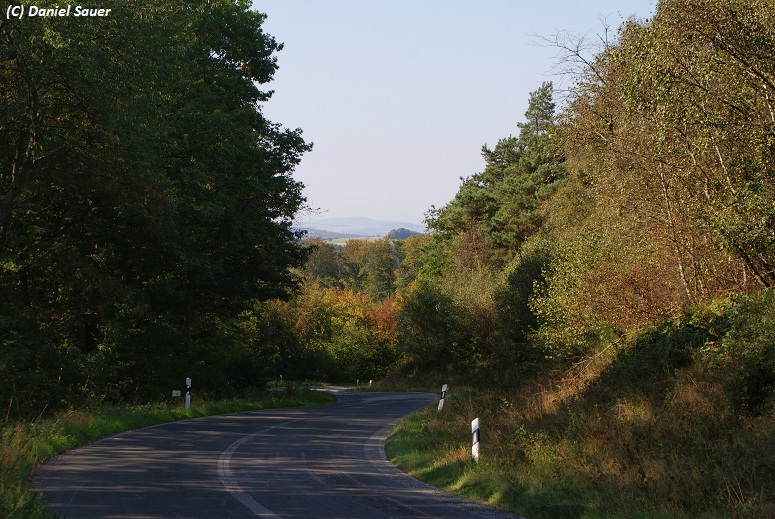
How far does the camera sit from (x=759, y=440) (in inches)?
391

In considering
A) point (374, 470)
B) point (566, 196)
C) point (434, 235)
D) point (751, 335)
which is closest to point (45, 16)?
point (374, 470)

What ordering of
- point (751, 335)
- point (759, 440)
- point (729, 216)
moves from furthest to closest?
point (729, 216) < point (751, 335) < point (759, 440)

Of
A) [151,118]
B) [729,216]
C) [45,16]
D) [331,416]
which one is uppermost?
[45,16]

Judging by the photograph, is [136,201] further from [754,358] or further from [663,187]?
[754,358]

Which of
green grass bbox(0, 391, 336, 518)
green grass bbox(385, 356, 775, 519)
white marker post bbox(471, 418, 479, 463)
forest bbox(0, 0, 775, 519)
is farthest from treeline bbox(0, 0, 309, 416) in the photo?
green grass bbox(385, 356, 775, 519)

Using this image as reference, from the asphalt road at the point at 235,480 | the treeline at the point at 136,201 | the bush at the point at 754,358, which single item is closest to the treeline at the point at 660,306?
the bush at the point at 754,358

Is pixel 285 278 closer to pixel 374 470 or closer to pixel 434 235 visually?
pixel 374 470

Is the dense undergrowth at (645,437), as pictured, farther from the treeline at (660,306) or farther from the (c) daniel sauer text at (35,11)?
the (c) daniel sauer text at (35,11)

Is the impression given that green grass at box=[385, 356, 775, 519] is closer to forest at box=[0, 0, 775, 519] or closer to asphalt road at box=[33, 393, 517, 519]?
forest at box=[0, 0, 775, 519]

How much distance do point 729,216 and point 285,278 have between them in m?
23.8

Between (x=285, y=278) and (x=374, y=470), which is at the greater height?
(x=285, y=278)

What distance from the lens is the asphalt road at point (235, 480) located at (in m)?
9.06

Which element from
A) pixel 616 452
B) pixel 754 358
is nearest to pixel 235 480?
pixel 616 452

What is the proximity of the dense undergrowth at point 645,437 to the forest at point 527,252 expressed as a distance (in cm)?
5
